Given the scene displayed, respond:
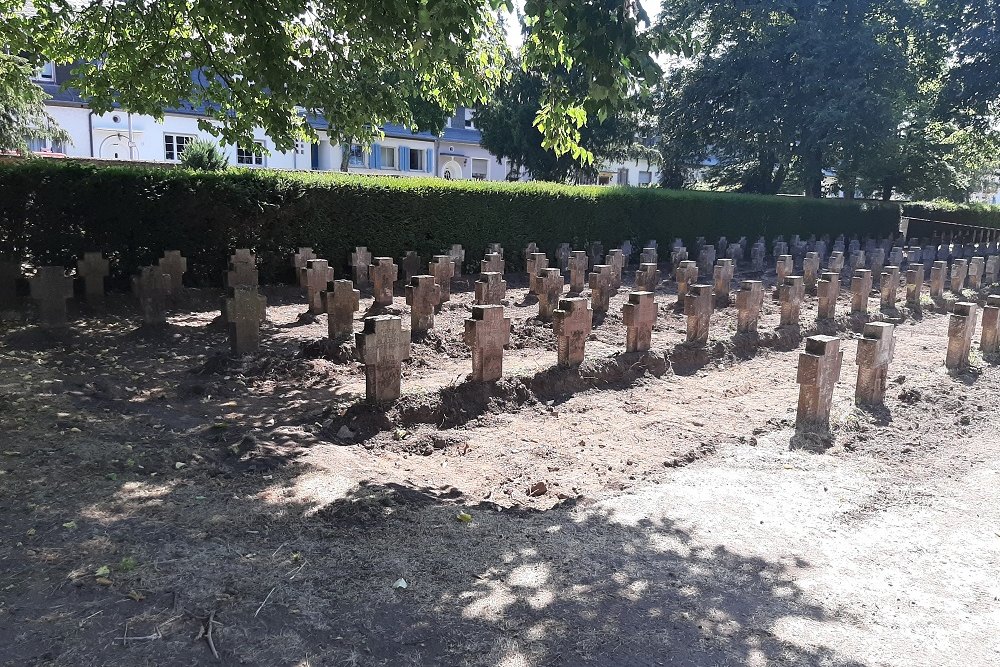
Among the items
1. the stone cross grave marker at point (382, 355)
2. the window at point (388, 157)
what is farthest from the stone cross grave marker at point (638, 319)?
the window at point (388, 157)

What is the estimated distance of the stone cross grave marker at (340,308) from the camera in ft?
26.5

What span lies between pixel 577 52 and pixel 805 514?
4.16 m

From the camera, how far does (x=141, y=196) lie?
10.8 meters

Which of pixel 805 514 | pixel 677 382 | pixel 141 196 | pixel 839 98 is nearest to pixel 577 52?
pixel 677 382

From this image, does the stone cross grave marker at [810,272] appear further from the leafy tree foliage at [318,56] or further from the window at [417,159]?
the window at [417,159]

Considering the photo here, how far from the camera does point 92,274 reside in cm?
984

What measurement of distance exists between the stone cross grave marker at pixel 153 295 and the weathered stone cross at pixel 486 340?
183 inches

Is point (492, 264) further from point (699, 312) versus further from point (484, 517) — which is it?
point (484, 517)

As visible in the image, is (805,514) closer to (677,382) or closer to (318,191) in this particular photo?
(677,382)

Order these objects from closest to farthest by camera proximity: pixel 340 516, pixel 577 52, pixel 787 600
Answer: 1. pixel 787 600
2. pixel 340 516
3. pixel 577 52

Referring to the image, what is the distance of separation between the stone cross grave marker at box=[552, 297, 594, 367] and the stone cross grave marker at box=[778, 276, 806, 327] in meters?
4.10

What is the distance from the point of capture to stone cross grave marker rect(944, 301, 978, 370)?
810 centimetres

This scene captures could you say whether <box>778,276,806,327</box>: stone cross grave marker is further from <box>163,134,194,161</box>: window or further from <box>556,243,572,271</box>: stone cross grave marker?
<box>163,134,194,161</box>: window

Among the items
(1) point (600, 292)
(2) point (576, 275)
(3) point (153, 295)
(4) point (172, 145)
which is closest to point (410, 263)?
(2) point (576, 275)
